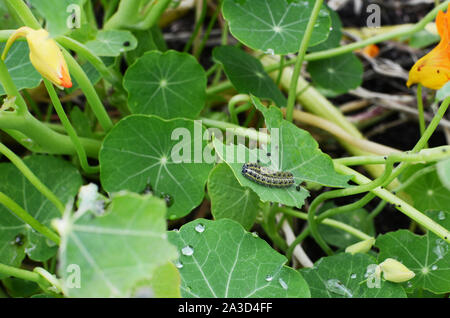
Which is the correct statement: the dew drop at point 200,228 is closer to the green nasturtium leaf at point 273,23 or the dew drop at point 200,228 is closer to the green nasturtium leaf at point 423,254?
the green nasturtium leaf at point 423,254

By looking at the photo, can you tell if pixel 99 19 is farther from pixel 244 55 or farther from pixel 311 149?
pixel 311 149

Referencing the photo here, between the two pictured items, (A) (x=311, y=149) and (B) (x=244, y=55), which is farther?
(B) (x=244, y=55)

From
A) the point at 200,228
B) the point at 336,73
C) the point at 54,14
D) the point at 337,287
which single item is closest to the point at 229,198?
the point at 200,228

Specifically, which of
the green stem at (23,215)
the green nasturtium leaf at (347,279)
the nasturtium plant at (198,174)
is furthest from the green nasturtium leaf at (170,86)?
the green nasturtium leaf at (347,279)

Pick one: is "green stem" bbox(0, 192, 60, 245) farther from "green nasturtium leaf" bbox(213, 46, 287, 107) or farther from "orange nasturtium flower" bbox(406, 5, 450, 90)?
"orange nasturtium flower" bbox(406, 5, 450, 90)
